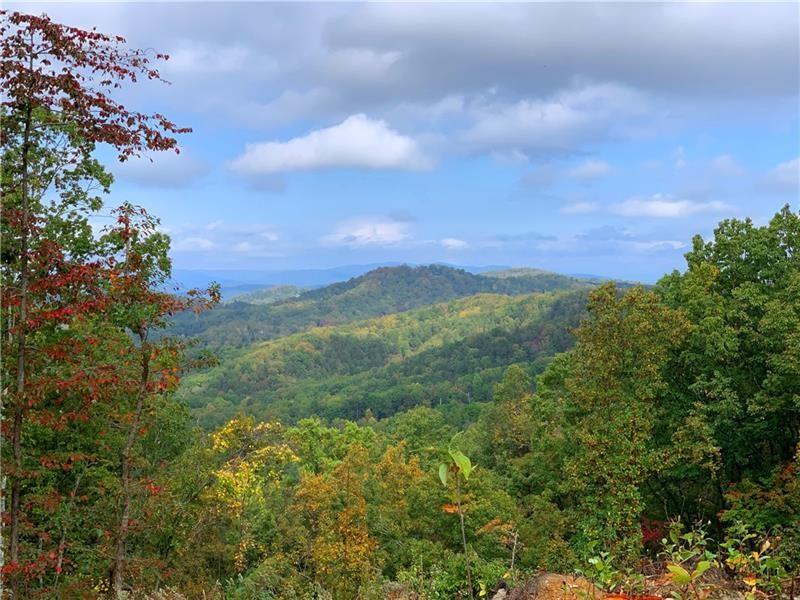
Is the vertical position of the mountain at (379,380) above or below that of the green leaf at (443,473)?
below

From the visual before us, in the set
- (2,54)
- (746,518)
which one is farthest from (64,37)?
(746,518)

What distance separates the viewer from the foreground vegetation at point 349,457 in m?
6.41

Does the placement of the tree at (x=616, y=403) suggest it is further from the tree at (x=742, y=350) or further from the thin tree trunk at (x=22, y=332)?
the thin tree trunk at (x=22, y=332)

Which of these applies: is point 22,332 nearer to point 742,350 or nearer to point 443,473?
point 443,473

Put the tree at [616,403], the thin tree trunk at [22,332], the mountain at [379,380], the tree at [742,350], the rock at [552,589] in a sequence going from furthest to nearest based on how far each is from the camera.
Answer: the mountain at [379,380]
the tree at [742,350]
the tree at [616,403]
the thin tree trunk at [22,332]
the rock at [552,589]

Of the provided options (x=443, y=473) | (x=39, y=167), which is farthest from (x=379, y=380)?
(x=443, y=473)

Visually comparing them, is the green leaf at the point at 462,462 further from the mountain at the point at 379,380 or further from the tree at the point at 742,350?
the mountain at the point at 379,380

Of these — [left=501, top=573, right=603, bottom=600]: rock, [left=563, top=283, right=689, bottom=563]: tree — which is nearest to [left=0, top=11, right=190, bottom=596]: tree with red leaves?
[left=501, top=573, right=603, bottom=600]: rock

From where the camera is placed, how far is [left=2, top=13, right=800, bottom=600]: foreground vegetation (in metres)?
6.41

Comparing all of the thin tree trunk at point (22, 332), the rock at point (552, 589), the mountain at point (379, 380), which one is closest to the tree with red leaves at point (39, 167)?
the thin tree trunk at point (22, 332)

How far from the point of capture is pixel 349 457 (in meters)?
25.3

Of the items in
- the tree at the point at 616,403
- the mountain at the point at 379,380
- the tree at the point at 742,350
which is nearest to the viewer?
the tree at the point at 616,403

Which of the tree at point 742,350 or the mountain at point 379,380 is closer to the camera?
the tree at point 742,350

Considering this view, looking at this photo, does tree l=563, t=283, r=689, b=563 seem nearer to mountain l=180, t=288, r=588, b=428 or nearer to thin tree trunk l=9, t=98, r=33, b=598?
thin tree trunk l=9, t=98, r=33, b=598
